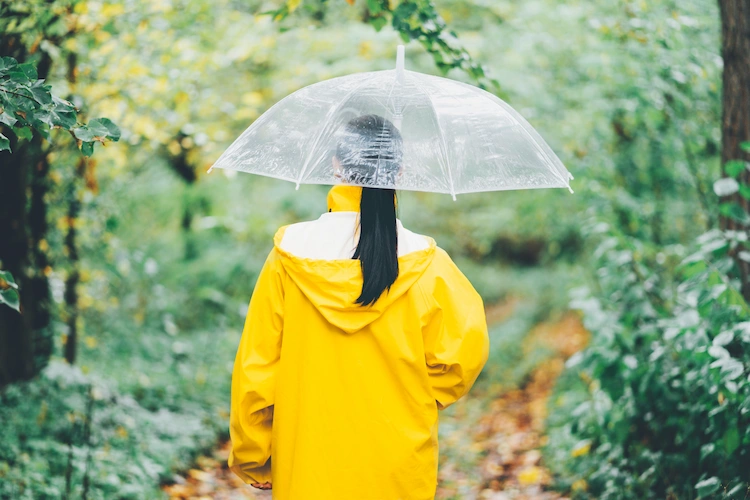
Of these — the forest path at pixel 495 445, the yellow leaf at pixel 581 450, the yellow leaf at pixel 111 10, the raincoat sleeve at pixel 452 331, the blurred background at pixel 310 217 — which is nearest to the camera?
the raincoat sleeve at pixel 452 331

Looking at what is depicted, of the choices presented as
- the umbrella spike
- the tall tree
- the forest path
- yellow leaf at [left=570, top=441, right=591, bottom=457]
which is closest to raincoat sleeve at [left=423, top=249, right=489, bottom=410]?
the umbrella spike

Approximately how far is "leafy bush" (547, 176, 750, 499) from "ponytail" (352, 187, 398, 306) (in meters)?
1.74

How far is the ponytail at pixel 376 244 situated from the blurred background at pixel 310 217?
3.54 feet

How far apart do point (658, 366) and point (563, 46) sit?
15.1 feet

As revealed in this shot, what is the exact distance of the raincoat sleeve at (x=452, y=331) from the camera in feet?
7.93

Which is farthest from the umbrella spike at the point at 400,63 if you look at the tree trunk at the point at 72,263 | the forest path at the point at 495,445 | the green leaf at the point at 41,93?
the tree trunk at the point at 72,263

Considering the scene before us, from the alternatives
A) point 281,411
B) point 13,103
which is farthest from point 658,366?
point 13,103

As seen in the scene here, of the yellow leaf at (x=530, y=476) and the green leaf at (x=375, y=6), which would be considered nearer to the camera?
the green leaf at (x=375, y=6)

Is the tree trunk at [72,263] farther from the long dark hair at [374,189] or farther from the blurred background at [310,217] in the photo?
the long dark hair at [374,189]

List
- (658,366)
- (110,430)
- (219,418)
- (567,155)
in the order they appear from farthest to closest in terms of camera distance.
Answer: (567,155), (219,418), (110,430), (658,366)

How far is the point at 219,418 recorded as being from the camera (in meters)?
5.97

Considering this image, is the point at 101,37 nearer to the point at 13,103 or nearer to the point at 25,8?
the point at 25,8

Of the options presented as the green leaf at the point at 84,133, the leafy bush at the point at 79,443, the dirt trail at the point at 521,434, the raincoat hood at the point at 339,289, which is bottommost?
the dirt trail at the point at 521,434

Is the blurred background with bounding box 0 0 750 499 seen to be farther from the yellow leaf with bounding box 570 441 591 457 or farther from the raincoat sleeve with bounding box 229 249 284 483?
the raincoat sleeve with bounding box 229 249 284 483
